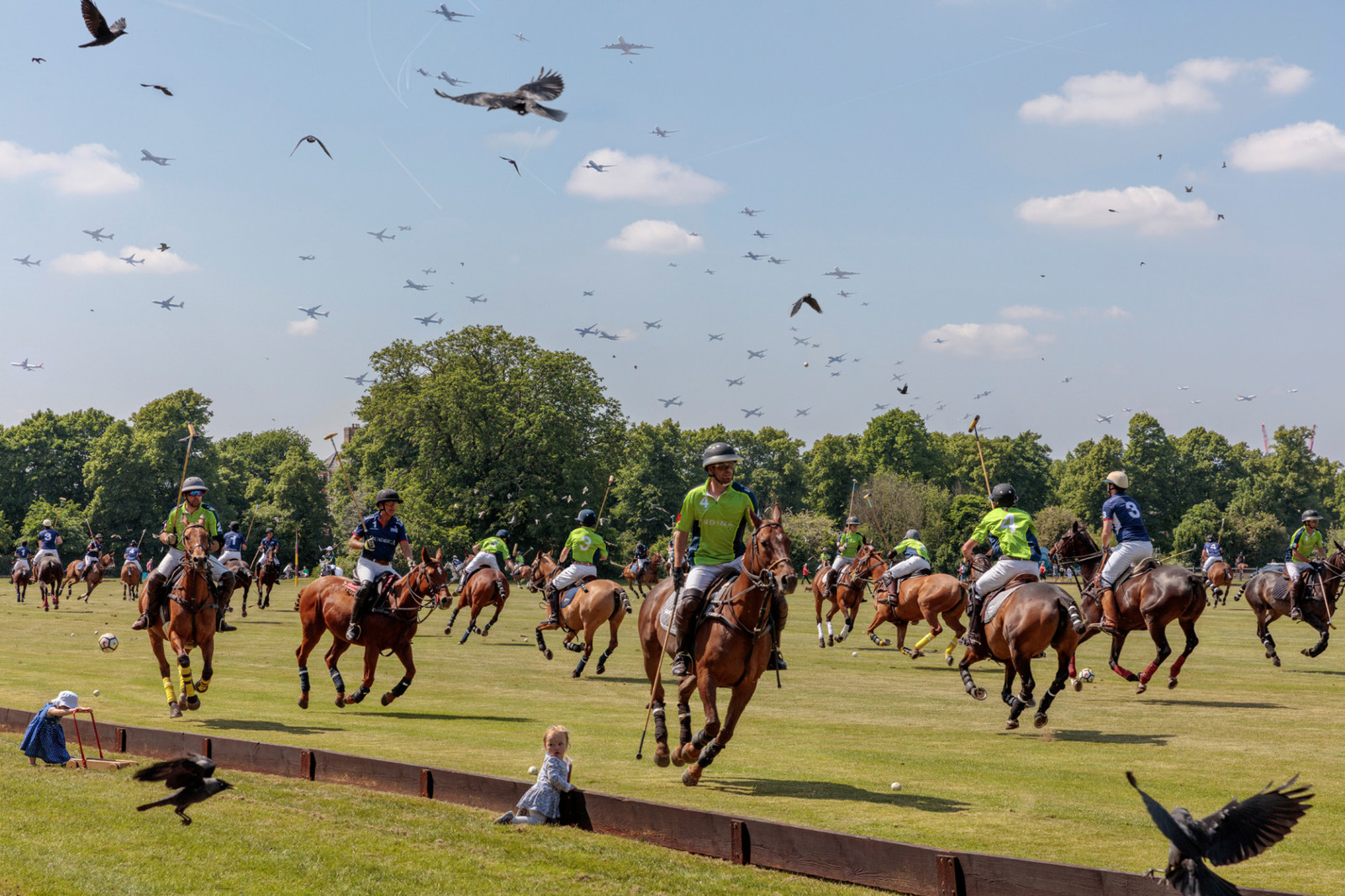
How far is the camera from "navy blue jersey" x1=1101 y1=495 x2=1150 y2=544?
16.4m

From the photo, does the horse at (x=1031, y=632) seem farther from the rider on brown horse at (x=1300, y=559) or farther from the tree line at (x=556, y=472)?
the tree line at (x=556, y=472)

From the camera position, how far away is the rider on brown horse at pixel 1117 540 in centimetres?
1644

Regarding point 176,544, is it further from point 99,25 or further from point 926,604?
point 926,604

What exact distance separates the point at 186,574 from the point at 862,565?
1550 centimetres

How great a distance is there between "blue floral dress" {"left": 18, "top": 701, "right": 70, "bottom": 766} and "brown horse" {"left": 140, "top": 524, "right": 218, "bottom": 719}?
3.54 meters

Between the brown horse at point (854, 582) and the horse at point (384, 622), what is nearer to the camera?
the horse at point (384, 622)

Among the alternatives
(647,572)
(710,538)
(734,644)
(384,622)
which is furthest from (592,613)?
(647,572)

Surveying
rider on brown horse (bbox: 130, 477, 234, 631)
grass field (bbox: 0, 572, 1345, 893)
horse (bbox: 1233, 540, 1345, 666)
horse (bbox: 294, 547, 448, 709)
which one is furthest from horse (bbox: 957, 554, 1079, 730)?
horse (bbox: 1233, 540, 1345, 666)

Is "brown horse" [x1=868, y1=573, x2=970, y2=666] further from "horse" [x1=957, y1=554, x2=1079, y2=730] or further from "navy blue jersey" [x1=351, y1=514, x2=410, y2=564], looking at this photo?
"navy blue jersey" [x1=351, y1=514, x2=410, y2=564]

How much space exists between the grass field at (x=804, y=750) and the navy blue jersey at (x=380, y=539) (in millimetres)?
1985

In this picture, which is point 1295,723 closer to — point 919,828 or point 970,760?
point 970,760

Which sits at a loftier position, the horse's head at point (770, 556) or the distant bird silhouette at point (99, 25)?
the distant bird silhouette at point (99, 25)

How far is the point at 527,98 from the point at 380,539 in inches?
230

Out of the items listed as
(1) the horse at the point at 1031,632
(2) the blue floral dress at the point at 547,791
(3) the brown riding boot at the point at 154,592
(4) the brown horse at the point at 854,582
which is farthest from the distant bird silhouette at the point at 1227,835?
(4) the brown horse at the point at 854,582
